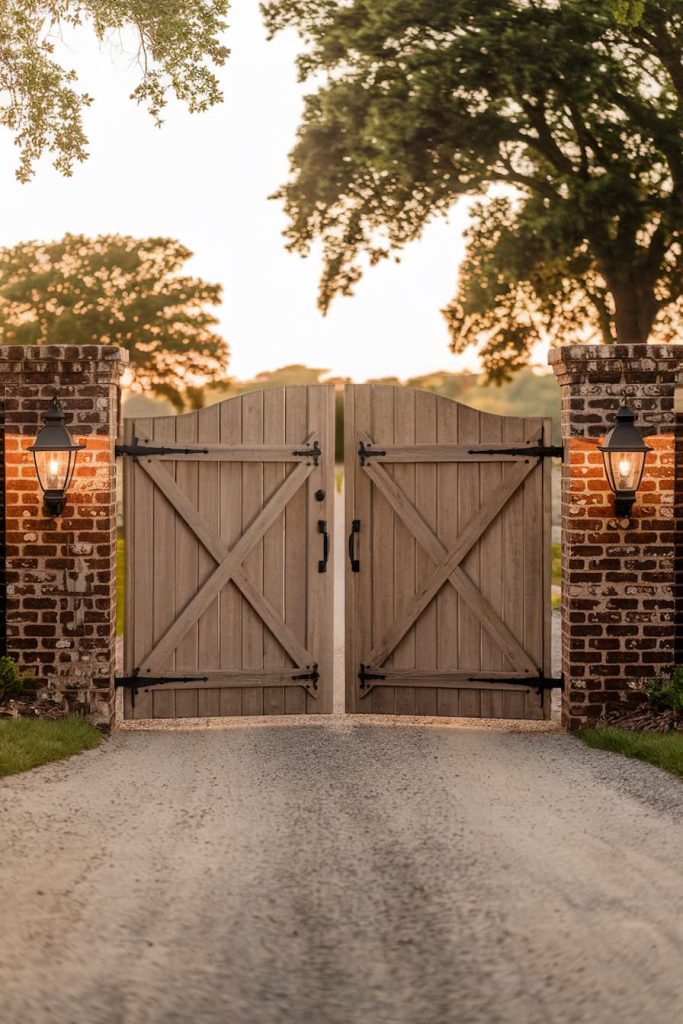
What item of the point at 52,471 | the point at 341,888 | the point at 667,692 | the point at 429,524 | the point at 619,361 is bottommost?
the point at 341,888

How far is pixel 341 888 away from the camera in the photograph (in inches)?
165

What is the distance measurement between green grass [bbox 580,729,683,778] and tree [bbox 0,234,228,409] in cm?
2227

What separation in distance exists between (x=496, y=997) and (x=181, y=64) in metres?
11.8

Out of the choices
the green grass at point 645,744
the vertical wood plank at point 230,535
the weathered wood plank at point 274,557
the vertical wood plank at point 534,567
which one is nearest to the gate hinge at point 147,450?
the vertical wood plank at point 230,535

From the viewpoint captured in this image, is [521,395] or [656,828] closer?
[656,828]

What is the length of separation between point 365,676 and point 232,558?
1163 millimetres

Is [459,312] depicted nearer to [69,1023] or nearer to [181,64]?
[181,64]

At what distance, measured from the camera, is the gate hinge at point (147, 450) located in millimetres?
6867

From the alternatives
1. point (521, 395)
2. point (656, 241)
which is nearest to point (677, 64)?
point (656, 241)

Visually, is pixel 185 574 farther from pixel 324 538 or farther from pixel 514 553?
pixel 514 553

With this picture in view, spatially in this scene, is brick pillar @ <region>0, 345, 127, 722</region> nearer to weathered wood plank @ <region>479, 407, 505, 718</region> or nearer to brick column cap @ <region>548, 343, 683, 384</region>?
weathered wood plank @ <region>479, 407, 505, 718</region>

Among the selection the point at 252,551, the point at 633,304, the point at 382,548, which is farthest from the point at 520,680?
the point at 633,304

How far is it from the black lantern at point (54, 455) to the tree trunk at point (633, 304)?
41.3 feet

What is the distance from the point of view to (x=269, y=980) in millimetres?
3412
